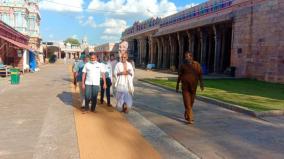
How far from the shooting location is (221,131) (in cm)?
737

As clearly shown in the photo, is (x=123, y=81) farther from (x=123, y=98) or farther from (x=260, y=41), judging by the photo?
(x=260, y=41)

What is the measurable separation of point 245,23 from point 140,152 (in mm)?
19219

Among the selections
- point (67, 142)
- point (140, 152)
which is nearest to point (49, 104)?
point (67, 142)

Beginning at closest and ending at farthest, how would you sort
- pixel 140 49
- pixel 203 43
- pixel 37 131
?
pixel 37 131
pixel 203 43
pixel 140 49

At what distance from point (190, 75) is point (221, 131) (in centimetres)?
158

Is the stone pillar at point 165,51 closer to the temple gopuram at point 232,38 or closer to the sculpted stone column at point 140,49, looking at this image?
the temple gopuram at point 232,38

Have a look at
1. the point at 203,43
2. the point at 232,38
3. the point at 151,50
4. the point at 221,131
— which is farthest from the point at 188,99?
the point at 151,50

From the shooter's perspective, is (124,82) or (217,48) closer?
(124,82)

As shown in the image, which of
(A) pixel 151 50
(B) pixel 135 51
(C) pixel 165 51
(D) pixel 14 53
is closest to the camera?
(D) pixel 14 53

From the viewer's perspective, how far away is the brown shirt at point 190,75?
8.21 m

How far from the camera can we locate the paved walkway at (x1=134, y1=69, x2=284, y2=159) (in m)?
5.83

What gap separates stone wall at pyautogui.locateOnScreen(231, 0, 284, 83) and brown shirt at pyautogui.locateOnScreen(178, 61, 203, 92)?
1216 cm

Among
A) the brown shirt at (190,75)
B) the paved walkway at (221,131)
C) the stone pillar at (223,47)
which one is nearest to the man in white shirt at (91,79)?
the paved walkway at (221,131)

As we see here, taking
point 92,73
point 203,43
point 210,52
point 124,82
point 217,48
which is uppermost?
point 203,43
